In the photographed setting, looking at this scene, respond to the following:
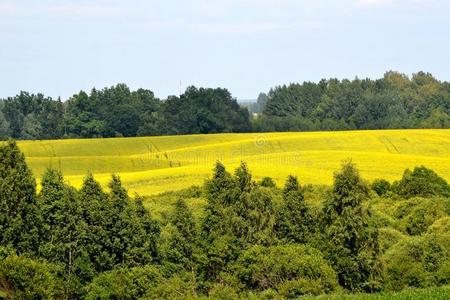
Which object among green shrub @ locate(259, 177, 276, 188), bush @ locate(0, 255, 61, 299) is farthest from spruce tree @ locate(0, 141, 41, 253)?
green shrub @ locate(259, 177, 276, 188)

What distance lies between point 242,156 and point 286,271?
62036 millimetres

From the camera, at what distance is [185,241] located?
48500 mm

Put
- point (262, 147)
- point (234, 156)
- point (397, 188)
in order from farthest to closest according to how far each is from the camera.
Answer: point (262, 147) < point (234, 156) < point (397, 188)

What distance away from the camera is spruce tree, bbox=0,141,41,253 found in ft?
150

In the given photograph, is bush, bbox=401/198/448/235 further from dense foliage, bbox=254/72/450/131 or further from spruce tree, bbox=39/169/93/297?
dense foliage, bbox=254/72/450/131

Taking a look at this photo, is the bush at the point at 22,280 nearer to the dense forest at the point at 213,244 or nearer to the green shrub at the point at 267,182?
the dense forest at the point at 213,244

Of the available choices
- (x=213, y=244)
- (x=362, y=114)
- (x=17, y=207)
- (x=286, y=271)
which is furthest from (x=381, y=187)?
(x=362, y=114)

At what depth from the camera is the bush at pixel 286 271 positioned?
43625 millimetres

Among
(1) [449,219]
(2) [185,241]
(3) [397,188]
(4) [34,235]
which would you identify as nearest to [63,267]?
(4) [34,235]

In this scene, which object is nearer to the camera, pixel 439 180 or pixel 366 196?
pixel 366 196

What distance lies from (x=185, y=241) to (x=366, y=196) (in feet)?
34.2

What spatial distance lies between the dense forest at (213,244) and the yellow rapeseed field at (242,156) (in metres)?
25.3

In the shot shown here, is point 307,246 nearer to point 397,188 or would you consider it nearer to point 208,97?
point 397,188

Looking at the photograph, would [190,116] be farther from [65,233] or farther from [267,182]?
[65,233]
